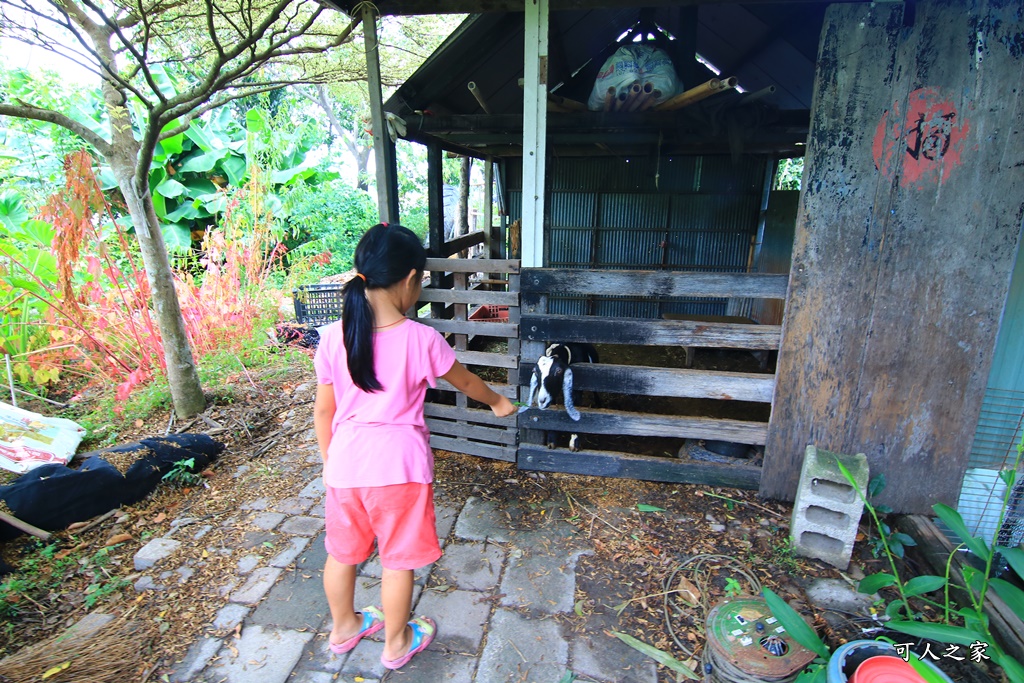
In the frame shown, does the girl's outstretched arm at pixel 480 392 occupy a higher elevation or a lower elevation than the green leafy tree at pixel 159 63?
lower

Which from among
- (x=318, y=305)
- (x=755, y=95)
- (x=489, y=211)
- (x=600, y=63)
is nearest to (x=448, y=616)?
(x=755, y=95)

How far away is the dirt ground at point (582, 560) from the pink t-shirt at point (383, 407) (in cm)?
118

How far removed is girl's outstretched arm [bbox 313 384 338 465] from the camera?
193 centimetres

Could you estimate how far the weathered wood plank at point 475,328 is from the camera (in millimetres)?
3410

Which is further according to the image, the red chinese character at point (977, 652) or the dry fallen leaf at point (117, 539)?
the dry fallen leaf at point (117, 539)

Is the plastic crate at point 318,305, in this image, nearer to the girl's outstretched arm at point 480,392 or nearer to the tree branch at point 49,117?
the tree branch at point 49,117

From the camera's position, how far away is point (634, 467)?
3.40 meters

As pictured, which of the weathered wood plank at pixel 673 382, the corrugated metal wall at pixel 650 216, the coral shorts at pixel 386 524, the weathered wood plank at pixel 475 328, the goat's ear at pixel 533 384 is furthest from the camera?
the corrugated metal wall at pixel 650 216

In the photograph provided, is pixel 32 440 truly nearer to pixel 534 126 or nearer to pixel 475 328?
pixel 475 328

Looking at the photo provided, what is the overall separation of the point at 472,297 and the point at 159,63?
322cm

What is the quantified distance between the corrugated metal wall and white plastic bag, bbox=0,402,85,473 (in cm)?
579

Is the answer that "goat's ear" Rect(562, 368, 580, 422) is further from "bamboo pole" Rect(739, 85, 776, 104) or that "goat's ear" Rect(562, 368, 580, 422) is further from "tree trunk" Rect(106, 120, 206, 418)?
"tree trunk" Rect(106, 120, 206, 418)

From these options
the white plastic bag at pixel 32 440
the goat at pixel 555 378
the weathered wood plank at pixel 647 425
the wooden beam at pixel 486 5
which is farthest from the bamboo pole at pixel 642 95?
the white plastic bag at pixel 32 440

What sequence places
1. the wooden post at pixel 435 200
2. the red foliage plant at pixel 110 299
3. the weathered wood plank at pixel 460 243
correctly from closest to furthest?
the red foliage plant at pixel 110 299
the wooden post at pixel 435 200
the weathered wood plank at pixel 460 243
